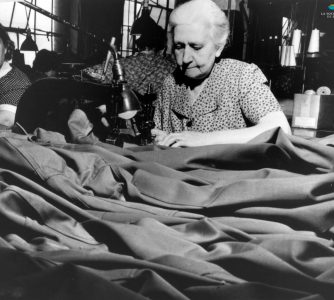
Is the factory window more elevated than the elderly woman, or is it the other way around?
the factory window

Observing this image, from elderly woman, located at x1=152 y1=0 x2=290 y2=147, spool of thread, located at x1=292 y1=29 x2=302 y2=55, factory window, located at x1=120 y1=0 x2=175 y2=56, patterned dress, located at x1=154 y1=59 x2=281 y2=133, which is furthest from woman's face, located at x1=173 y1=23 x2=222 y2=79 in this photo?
factory window, located at x1=120 y1=0 x2=175 y2=56

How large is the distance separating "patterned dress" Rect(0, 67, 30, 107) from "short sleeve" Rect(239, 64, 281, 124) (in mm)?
1132

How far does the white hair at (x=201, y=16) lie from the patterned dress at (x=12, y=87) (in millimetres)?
912

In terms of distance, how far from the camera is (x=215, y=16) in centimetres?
175

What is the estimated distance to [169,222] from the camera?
723 mm

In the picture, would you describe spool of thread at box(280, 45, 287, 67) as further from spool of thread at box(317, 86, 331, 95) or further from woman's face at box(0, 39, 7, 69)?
woman's face at box(0, 39, 7, 69)

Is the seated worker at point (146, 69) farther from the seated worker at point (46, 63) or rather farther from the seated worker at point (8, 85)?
the seated worker at point (46, 63)

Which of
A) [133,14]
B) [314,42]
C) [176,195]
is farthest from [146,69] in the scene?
[133,14]

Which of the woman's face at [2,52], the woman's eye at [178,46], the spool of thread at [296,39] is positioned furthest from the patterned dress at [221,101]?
the spool of thread at [296,39]

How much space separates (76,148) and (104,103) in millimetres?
419

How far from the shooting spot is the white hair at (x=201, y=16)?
5.58 ft

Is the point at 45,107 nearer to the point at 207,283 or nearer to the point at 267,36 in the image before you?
the point at 207,283

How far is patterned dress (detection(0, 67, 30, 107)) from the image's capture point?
2.13 m

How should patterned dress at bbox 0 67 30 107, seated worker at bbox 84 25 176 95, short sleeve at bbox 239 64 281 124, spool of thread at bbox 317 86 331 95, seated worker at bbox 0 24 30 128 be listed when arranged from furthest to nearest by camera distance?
1. spool of thread at bbox 317 86 331 95
2. seated worker at bbox 84 25 176 95
3. patterned dress at bbox 0 67 30 107
4. seated worker at bbox 0 24 30 128
5. short sleeve at bbox 239 64 281 124
